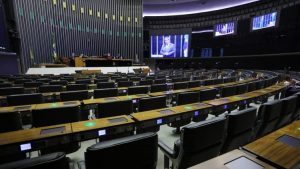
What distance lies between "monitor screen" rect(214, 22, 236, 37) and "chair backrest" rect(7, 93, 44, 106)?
14641 millimetres

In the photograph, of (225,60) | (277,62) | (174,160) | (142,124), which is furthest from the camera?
(225,60)

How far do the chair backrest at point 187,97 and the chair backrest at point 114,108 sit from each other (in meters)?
1.06

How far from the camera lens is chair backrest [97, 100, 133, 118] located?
8.30ft

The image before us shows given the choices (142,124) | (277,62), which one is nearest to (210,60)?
(277,62)

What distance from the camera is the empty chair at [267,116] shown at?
2.09 meters

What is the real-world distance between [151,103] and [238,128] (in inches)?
55.8

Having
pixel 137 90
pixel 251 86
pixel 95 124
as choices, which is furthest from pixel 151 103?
pixel 251 86

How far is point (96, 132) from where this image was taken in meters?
1.78

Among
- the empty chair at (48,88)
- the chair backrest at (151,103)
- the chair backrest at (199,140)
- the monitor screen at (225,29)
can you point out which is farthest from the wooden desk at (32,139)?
the monitor screen at (225,29)

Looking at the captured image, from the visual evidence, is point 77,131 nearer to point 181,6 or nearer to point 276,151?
point 276,151

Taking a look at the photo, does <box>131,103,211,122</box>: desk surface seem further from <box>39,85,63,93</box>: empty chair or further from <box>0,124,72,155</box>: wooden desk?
<box>39,85,63,93</box>: empty chair

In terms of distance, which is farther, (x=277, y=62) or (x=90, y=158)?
(x=277, y=62)

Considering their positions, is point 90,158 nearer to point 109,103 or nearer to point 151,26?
point 109,103

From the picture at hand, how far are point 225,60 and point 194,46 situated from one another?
4.56 metres
